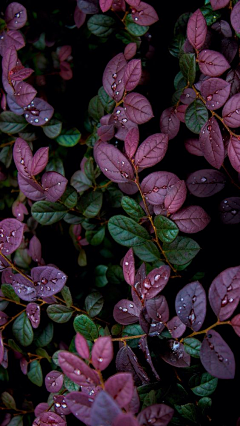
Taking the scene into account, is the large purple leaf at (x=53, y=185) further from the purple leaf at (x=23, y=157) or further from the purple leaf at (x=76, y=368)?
the purple leaf at (x=76, y=368)

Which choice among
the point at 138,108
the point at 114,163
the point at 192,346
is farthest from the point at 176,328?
the point at 138,108

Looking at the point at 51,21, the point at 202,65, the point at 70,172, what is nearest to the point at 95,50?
the point at 51,21

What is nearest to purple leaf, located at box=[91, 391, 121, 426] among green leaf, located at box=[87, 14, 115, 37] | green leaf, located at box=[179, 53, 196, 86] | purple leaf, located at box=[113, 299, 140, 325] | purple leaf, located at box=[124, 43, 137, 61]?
purple leaf, located at box=[113, 299, 140, 325]

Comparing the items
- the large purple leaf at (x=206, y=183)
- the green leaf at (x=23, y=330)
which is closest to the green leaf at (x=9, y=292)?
the green leaf at (x=23, y=330)

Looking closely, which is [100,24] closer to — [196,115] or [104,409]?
[196,115]

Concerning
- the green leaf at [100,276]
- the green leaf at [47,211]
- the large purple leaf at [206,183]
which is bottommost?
the green leaf at [100,276]
